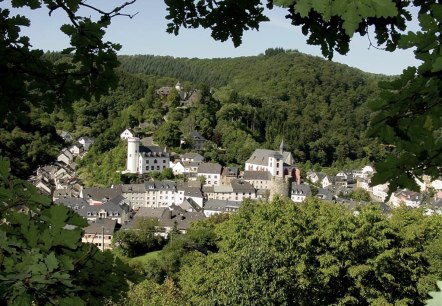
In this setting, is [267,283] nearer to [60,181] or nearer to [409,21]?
[409,21]

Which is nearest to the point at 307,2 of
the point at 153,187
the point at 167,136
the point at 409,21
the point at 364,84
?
the point at 409,21

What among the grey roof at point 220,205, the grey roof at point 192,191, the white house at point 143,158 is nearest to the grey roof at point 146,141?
the white house at point 143,158

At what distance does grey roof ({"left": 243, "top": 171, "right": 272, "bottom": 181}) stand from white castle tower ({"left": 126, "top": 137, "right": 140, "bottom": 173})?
1419 centimetres

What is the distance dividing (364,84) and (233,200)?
8880cm

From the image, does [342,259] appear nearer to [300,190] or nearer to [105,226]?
[105,226]

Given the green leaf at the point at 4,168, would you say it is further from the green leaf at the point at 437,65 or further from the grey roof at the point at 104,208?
the grey roof at the point at 104,208

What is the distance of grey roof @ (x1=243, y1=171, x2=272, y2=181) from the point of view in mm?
60562

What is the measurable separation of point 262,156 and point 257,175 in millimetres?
3284

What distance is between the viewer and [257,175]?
6084 cm

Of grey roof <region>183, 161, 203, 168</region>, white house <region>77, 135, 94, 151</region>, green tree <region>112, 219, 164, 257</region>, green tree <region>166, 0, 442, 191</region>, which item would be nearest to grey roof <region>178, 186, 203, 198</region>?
grey roof <region>183, 161, 203, 168</region>

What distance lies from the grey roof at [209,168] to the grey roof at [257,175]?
3.52 meters

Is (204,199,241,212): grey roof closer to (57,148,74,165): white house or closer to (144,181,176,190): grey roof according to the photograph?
(144,181,176,190): grey roof

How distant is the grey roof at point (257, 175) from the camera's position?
60.6m

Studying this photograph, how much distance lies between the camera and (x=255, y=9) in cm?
319
